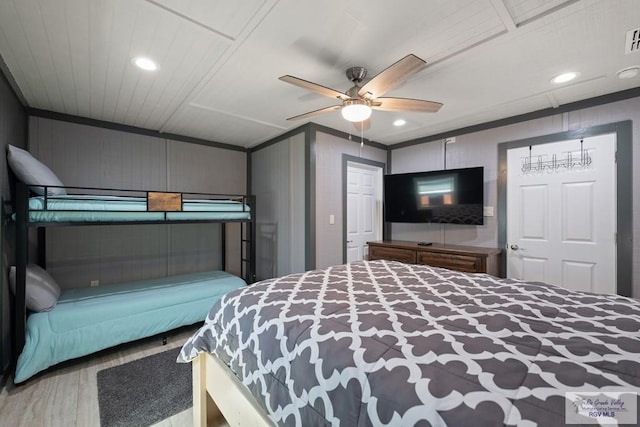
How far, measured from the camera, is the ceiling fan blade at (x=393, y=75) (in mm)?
1566

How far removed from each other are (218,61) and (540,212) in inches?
140

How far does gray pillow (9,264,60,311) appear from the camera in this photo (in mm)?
2109

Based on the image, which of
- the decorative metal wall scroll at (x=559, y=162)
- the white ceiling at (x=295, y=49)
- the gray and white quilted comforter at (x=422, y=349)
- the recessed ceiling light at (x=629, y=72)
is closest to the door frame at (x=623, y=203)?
the decorative metal wall scroll at (x=559, y=162)

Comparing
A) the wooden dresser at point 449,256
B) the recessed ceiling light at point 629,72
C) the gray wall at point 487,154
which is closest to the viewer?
the recessed ceiling light at point 629,72

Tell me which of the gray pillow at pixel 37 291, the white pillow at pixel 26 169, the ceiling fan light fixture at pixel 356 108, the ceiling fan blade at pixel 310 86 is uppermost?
the ceiling fan blade at pixel 310 86

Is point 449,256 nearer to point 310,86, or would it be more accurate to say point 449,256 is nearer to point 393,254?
point 393,254

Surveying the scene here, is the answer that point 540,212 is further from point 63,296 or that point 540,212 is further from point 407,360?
point 63,296

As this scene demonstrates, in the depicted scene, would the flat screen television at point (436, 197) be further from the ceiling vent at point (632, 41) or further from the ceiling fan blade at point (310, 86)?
the ceiling fan blade at point (310, 86)

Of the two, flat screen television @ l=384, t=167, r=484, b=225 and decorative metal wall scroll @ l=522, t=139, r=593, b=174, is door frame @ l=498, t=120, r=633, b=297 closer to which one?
decorative metal wall scroll @ l=522, t=139, r=593, b=174

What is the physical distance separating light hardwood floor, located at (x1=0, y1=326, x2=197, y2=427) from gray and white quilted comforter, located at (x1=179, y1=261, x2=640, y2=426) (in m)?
0.89

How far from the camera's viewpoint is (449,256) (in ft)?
10.1

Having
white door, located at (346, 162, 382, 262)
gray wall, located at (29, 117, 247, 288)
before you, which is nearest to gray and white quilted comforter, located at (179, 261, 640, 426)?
white door, located at (346, 162, 382, 262)

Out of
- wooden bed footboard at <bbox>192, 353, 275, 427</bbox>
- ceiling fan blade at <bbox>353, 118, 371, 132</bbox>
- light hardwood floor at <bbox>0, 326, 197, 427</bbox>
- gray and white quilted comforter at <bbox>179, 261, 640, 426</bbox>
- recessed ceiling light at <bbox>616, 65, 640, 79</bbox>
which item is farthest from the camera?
ceiling fan blade at <bbox>353, 118, 371, 132</bbox>

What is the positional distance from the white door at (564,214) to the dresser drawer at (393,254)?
44.3 inches
